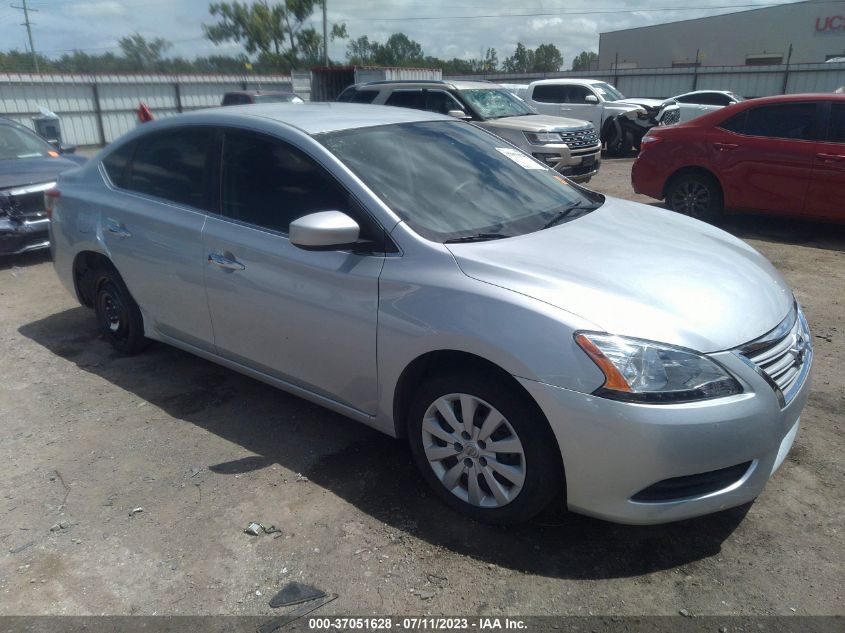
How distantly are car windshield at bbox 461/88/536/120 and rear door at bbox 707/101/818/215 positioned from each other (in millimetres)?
4279

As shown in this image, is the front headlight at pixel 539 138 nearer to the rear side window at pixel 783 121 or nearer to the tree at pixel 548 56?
the rear side window at pixel 783 121

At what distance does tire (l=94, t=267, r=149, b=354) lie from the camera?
15.2 feet

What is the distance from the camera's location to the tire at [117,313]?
4.62 m

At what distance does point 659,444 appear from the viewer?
2439mm

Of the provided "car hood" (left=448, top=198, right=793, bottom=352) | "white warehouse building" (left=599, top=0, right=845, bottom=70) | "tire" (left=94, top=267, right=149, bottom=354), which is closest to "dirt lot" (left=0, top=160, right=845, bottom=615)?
"tire" (left=94, top=267, right=149, bottom=354)

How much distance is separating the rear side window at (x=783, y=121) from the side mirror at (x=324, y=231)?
6443 millimetres

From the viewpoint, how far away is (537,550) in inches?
111

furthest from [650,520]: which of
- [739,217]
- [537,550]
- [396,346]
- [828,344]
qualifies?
[739,217]

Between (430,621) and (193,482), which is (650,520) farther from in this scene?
(193,482)

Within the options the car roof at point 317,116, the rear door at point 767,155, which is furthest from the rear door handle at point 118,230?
the rear door at point 767,155

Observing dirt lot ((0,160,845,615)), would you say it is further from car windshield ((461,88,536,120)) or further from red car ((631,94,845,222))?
car windshield ((461,88,536,120))

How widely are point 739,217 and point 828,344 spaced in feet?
15.4

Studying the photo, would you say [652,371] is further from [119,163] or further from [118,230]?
[119,163]

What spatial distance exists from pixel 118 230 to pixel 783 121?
7023 millimetres
